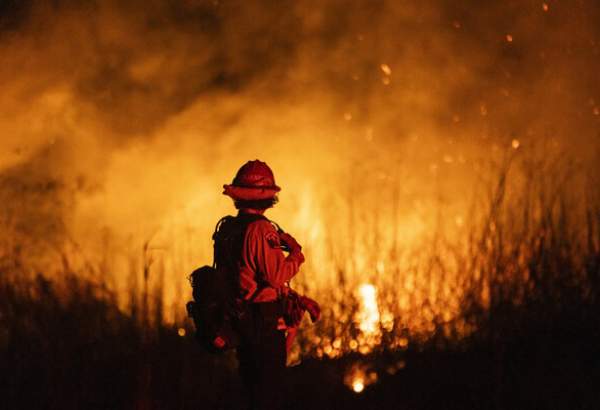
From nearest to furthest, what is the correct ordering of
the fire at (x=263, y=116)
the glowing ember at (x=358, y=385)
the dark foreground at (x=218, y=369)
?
the dark foreground at (x=218, y=369) → the glowing ember at (x=358, y=385) → the fire at (x=263, y=116)

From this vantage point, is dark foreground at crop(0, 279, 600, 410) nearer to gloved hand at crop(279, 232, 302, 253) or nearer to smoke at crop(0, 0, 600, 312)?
smoke at crop(0, 0, 600, 312)

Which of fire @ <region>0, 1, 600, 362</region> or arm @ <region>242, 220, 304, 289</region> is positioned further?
fire @ <region>0, 1, 600, 362</region>

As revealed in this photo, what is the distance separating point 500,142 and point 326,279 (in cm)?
274

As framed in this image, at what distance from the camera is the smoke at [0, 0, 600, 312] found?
28.9ft

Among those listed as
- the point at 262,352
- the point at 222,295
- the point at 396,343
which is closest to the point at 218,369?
the point at 396,343

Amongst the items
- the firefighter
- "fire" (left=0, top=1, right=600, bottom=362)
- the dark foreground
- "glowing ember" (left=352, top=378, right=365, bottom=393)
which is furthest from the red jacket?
"fire" (left=0, top=1, right=600, bottom=362)

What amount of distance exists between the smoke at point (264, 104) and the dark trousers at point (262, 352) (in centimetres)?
393

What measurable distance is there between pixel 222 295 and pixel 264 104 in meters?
4.95

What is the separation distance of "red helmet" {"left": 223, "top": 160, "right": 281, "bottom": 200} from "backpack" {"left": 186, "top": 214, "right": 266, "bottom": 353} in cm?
11

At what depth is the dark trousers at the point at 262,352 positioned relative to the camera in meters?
4.51

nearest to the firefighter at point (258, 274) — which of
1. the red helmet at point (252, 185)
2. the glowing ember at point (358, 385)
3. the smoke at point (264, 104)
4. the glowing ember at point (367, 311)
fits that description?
the red helmet at point (252, 185)

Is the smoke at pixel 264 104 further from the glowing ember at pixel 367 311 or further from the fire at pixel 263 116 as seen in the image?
the glowing ember at pixel 367 311

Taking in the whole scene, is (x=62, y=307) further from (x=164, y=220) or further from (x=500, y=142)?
(x=500, y=142)

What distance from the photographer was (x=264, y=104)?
30.2ft
